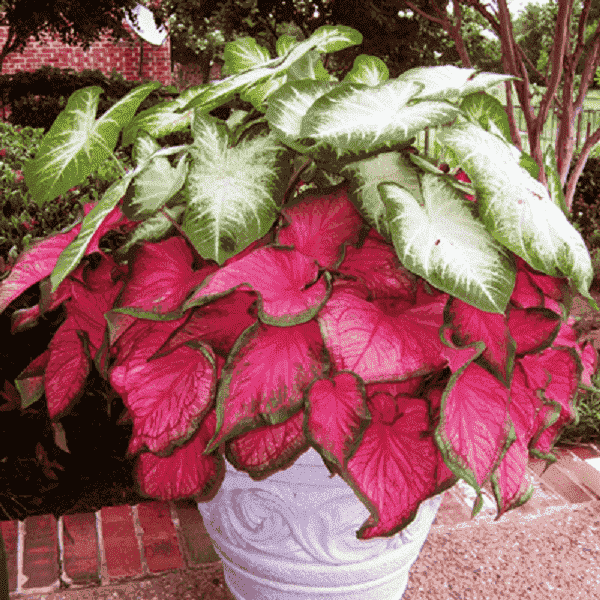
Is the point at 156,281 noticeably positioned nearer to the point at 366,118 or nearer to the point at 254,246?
the point at 254,246

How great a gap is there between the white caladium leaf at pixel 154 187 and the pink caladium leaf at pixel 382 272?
0.79ft

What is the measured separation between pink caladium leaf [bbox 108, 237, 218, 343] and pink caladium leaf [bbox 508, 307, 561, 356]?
38 centimetres

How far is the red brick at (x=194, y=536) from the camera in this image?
149 cm

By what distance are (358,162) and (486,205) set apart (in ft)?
0.54

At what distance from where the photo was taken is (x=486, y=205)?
0.75m

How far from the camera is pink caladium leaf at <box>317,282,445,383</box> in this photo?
73 centimetres

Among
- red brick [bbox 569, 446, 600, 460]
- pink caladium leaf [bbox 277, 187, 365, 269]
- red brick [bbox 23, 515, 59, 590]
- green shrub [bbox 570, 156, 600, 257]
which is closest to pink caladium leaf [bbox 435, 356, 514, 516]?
pink caladium leaf [bbox 277, 187, 365, 269]

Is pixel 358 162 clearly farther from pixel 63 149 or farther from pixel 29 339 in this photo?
pixel 29 339

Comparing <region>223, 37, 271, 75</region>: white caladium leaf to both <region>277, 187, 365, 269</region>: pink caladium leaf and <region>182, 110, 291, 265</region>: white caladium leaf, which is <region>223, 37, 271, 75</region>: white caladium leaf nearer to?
Answer: <region>182, 110, 291, 265</region>: white caladium leaf

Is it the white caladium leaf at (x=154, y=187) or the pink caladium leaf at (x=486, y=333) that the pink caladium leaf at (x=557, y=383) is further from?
the white caladium leaf at (x=154, y=187)

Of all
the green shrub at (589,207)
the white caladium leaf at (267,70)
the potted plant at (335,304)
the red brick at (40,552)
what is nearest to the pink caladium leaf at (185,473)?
the potted plant at (335,304)

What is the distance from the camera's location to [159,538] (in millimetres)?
1549

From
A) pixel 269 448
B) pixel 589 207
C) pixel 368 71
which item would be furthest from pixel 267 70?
pixel 589 207

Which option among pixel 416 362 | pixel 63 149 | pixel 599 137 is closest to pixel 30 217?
pixel 63 149
